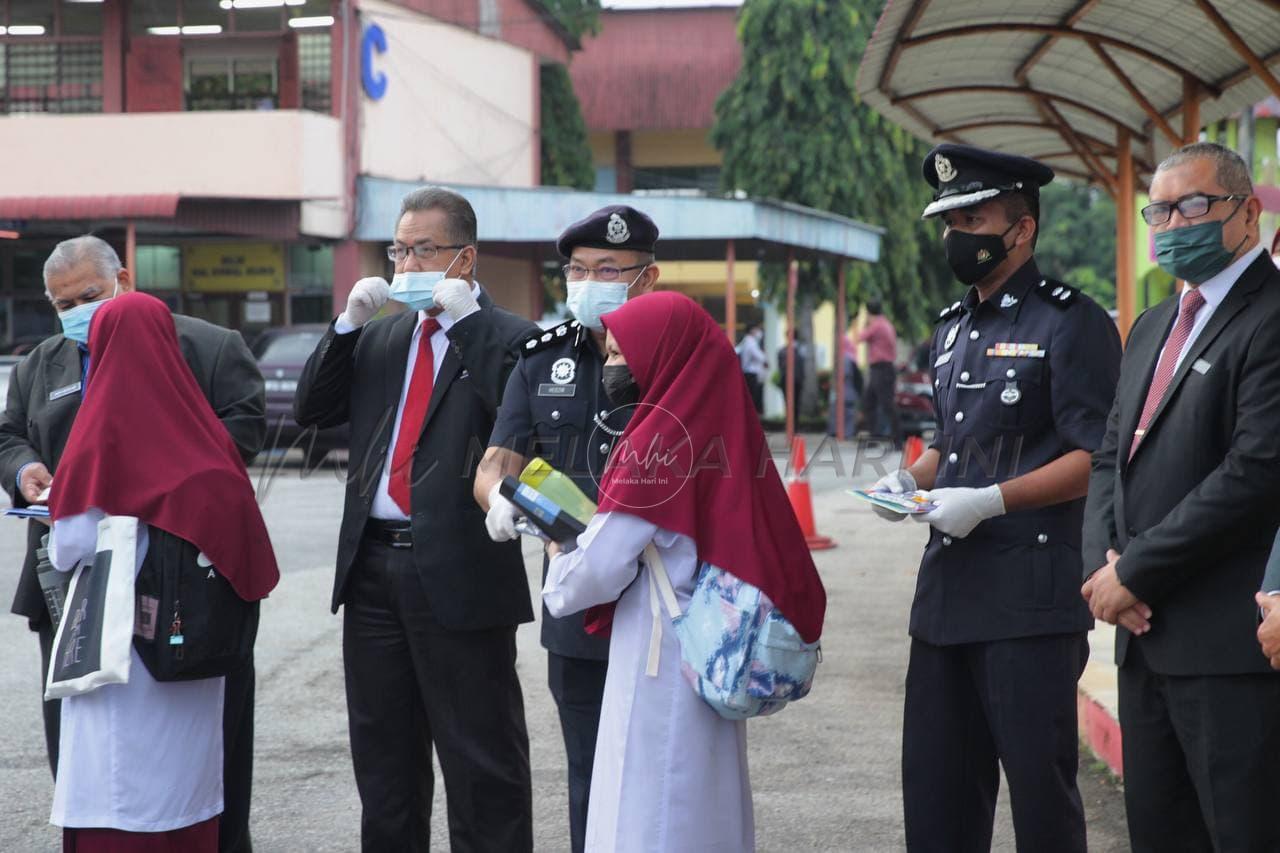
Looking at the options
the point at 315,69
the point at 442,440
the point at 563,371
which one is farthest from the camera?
the point at 315,69

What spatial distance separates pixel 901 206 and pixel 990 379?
2362 cm

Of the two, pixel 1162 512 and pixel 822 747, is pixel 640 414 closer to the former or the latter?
pixel 1162 512

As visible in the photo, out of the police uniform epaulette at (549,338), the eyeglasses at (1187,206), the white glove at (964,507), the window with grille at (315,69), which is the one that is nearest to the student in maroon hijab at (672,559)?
the white glove at (964,507)

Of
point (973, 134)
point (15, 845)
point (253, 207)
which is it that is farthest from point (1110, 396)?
point (253, 207)

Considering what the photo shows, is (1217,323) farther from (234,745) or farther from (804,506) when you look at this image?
(804,506)

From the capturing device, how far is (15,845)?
5273 mm

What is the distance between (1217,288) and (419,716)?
2667 millimetres

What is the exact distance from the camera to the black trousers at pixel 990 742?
3.96m

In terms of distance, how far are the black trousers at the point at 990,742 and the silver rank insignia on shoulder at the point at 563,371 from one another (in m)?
1.28

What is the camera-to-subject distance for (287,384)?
18.0 meters

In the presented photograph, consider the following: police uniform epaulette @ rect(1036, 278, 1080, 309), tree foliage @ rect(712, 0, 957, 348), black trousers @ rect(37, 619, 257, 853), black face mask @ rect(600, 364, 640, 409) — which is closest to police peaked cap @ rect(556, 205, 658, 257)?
black face mask @ rect(600, 364, 640, 409)

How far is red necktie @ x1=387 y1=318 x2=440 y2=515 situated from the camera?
4578mm

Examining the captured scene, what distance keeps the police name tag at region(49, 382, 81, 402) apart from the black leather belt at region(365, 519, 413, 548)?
4.36 ft

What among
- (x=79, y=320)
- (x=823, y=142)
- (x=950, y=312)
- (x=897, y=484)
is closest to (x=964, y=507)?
(x=897, y=484)
